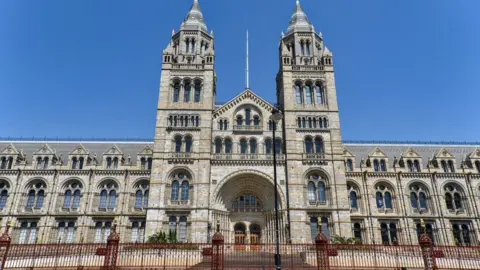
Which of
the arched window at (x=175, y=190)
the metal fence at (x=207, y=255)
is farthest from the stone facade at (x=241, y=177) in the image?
the metal fence at (x=207, y=255)

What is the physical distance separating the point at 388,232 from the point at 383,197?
398 cm

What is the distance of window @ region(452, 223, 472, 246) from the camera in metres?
35.6

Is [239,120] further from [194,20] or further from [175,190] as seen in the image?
[194,20]

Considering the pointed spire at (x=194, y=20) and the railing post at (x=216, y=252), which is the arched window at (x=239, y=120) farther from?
the railing post at (x=216, y=252)

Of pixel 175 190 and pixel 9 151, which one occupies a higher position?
pixel 9 151

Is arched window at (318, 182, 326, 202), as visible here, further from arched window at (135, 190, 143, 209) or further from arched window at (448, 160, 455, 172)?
arched window at (135, 190, 143, 209)

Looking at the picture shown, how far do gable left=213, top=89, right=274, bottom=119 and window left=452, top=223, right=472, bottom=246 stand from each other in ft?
81.9

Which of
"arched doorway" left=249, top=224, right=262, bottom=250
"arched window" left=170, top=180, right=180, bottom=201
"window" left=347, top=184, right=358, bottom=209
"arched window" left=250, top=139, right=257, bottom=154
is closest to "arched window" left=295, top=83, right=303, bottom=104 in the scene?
"arched window" left=250, top=139, right=257, bottom=154

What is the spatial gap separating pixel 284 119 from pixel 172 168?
1320 cm

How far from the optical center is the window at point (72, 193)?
37062 millimetres

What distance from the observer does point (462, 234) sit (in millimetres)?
35906

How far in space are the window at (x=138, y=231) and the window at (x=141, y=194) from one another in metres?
2.01

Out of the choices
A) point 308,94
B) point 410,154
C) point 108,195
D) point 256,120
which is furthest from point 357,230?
point 108,195

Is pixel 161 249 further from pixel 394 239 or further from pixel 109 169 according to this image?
pixel 394 239
